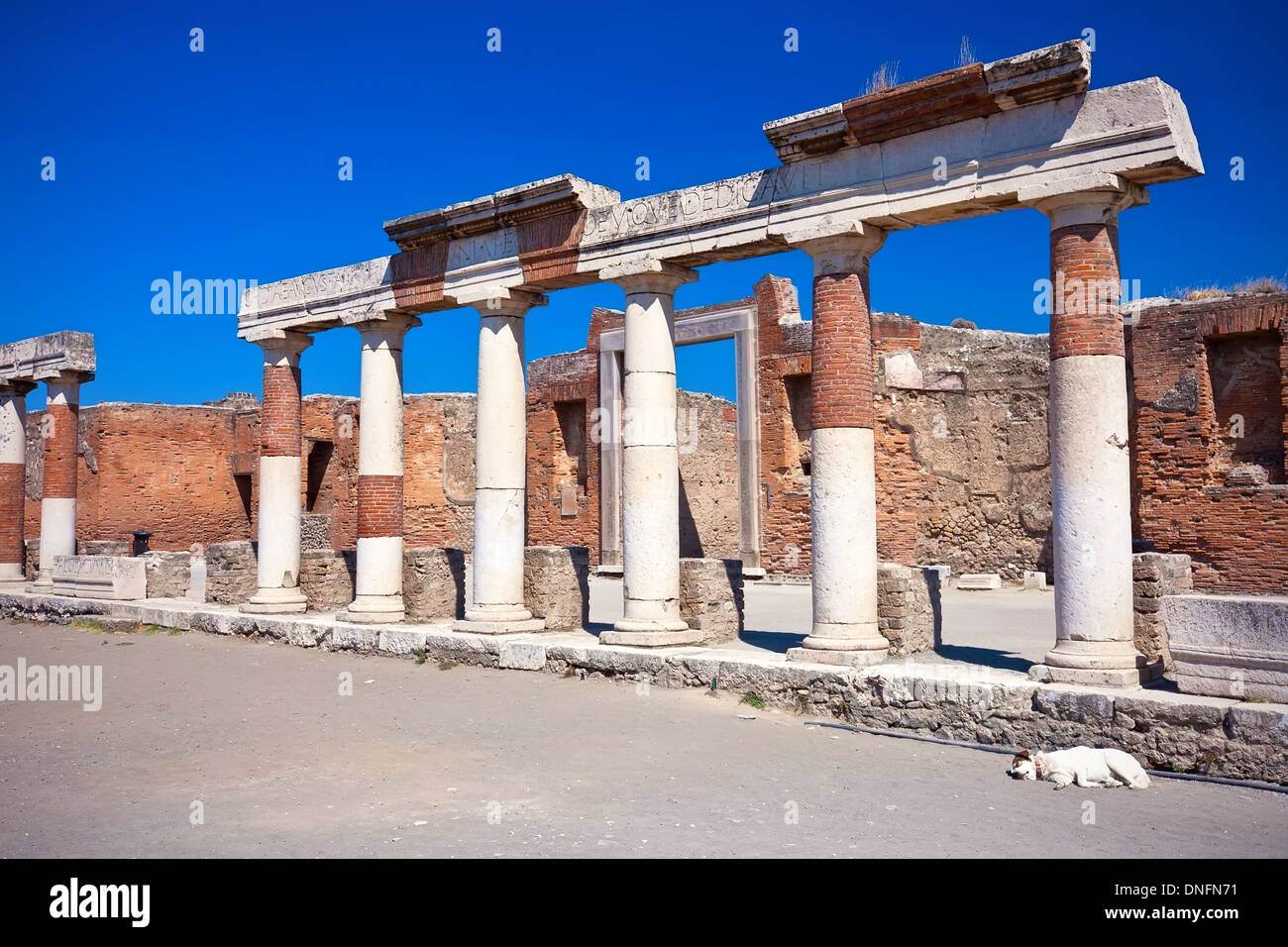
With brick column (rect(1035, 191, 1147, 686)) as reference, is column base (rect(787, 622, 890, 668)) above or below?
below

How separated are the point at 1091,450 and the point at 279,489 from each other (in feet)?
34.8

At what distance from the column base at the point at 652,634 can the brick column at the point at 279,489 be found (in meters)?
5.78

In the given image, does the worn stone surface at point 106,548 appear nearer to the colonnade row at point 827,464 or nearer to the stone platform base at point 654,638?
the colonnade row at point 827,464

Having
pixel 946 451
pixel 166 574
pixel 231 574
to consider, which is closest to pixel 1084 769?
pixel 231 574

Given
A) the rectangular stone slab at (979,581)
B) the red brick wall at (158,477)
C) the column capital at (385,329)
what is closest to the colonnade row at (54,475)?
the red brick wall at (158,477)

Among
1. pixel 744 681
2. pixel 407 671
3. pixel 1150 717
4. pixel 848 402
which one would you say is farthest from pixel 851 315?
pixel 407 671

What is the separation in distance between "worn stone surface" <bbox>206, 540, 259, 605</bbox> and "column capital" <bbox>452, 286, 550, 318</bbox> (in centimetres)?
621

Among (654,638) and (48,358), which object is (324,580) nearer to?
(654,638)

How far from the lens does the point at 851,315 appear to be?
9.12 meters

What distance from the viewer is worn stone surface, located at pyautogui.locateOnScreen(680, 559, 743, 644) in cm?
1095

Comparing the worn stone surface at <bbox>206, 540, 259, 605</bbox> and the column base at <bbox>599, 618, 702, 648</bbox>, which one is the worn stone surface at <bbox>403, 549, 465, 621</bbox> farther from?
the worn stone surface at <bbox>206, 540, 259, 605</bbox>

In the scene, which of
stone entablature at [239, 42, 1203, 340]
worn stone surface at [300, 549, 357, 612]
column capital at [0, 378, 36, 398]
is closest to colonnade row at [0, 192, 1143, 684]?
worn stone surface at [300, 549, 357, 612]

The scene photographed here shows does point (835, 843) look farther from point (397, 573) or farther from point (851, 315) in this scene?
point (397, 573)

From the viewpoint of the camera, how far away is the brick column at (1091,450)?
25.1 ft
